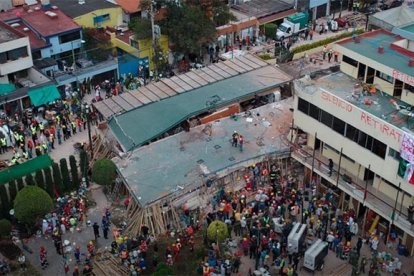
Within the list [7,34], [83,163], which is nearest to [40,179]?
[83,163]

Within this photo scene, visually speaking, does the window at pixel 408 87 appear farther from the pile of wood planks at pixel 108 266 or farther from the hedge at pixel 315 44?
the hedge at pixel 315 44

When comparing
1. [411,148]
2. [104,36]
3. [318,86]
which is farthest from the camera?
[104,36]

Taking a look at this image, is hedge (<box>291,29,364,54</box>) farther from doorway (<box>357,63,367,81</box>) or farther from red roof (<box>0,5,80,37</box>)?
red roof (<box>0,5,80,37</box>)

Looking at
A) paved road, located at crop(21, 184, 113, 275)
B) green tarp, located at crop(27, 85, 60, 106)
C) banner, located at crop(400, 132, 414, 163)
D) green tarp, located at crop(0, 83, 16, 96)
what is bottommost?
paved road, located at crop(21, 184, 113, 275)

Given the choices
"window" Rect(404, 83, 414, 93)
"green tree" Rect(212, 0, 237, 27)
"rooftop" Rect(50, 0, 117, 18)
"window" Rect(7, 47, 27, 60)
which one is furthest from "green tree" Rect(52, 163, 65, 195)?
"green tree" Rect(212, 0, 237, 27)

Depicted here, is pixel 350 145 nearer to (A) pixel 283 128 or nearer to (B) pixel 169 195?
(A) pixel 283 128

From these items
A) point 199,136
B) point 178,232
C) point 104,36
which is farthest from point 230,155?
point 104,36

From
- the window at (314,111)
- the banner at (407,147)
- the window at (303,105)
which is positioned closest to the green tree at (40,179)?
the window at (303,105)

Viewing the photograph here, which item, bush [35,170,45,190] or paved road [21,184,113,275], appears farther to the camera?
bush [35,170,45,190]
